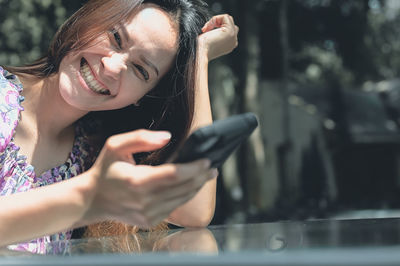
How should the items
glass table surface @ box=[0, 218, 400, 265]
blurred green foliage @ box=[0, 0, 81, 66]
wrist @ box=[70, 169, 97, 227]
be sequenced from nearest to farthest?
glass table surface @ box=[0, 218, 400, 265] < wrist @ box=[70, 169, 97, 227] < blurred green foliage @ box=[0, 0, 81, 66]

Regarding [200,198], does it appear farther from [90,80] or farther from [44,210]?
[44,210]

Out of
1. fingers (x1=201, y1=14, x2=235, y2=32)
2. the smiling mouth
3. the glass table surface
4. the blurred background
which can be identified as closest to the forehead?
the smiling mouth

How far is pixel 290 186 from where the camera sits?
44.7 ft

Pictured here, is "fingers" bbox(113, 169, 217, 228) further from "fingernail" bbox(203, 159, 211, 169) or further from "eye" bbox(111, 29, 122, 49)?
"eye" bbox(111, 29, 122, 49)

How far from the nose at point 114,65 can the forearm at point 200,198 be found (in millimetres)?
508

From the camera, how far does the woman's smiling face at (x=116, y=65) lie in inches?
80.7

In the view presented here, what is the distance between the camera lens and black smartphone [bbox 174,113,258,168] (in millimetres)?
1041

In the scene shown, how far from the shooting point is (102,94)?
209 cm

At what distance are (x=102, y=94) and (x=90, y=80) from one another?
74mm

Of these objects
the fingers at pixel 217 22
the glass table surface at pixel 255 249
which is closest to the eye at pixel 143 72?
the fingers at pixel 217 22

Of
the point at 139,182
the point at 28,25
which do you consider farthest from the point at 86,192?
A: the point at 28,25

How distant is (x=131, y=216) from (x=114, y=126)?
4.80 ft

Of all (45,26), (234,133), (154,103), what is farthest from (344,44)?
(234,133)

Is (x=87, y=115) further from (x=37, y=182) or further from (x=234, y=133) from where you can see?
(x=234, y=133)
